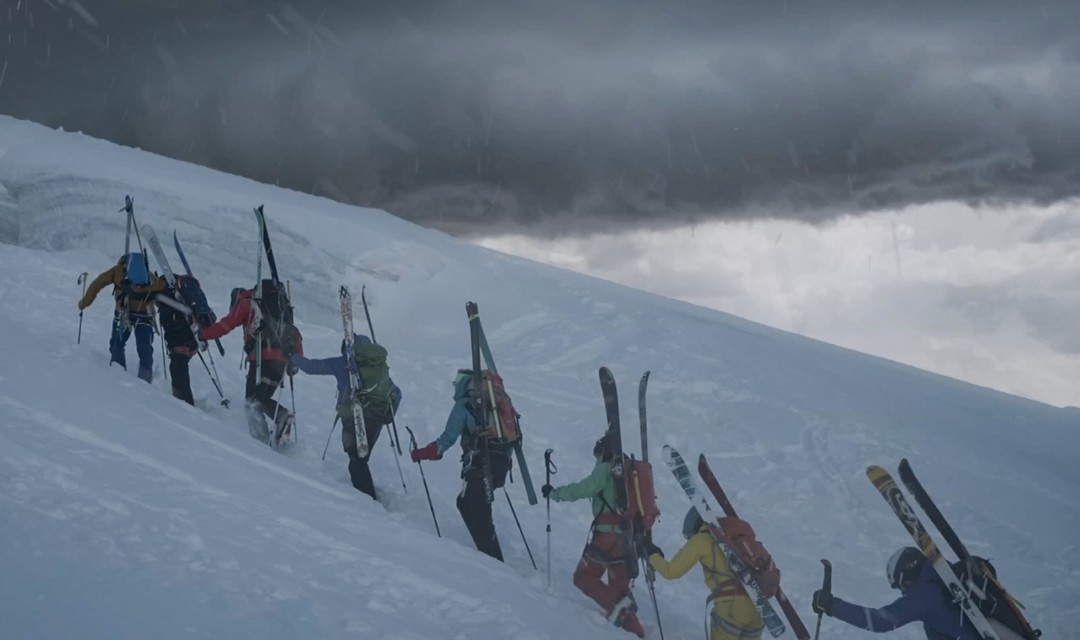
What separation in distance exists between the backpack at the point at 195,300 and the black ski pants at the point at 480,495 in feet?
13.4

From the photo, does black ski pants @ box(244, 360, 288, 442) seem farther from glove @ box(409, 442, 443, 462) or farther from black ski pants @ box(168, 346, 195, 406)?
glove @ box(409, 442, 443, 462)

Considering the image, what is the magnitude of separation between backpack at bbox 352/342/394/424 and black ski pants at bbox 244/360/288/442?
55.9 inches

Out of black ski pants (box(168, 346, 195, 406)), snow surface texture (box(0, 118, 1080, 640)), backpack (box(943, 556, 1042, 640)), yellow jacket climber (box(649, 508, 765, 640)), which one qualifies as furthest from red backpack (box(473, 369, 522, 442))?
black ski pants (box(168, 346, 195, 406))

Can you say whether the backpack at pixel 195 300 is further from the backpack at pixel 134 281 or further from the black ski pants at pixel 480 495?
the black ski pants at pixel 480 495

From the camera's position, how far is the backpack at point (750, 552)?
590 cm

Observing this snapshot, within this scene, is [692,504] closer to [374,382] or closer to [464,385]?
[464,385]

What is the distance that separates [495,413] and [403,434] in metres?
5.66

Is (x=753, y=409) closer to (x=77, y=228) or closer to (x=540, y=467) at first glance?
(x=540, y=467)

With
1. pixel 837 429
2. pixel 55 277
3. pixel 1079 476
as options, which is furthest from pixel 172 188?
pixel 1079 476

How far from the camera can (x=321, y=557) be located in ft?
17.8

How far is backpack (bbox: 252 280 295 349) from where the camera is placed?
30.2ft

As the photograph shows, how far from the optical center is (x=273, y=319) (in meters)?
9.24

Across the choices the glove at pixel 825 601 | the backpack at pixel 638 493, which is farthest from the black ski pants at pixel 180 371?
the glove at pixel 825 601

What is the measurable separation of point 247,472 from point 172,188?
69.0 ft
